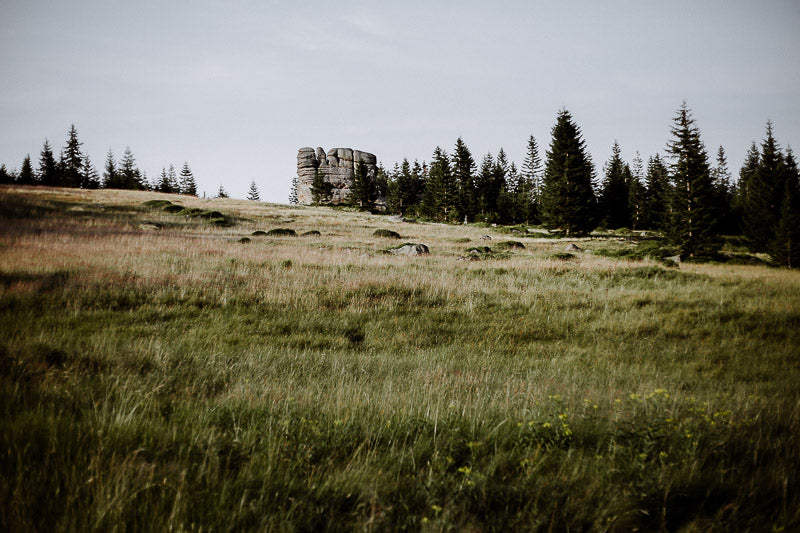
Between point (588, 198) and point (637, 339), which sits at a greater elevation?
point (588, 198)

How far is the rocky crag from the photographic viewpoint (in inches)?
3383

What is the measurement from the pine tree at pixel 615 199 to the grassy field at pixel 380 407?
2269 inches

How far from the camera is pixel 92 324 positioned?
626cm

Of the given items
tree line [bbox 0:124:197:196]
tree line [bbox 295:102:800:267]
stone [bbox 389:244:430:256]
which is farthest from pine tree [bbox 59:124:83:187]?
stone [bbox 389:244:430:256]

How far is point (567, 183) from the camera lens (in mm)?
39375

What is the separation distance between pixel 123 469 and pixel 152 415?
3.59 feet

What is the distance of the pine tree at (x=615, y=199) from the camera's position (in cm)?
6038

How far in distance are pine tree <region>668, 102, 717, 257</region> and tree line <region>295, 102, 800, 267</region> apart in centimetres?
6

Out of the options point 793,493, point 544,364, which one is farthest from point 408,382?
point 793,493

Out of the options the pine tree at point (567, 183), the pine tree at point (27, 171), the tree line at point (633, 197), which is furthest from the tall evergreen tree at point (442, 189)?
the pine tree at point (27, 171)

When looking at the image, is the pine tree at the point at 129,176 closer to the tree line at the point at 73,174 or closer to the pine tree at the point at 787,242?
the tree line at the point at 73,174

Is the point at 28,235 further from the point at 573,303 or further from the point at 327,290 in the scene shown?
the point at 573,303

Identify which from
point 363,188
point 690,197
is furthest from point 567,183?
point 363,188

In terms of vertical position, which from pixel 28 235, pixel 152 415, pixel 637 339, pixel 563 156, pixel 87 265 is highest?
pixel 563 156
